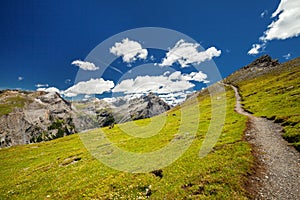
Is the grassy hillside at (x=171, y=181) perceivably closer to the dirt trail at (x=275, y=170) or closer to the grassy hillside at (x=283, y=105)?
the dirt trail at (x=275, y=170)

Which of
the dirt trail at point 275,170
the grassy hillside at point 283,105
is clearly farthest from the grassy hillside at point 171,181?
the grassy hillside at point 283,105

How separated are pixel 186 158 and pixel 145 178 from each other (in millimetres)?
6133

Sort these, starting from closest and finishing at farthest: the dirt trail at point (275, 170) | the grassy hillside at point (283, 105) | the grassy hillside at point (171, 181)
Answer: the dirt trail at point (275, 170)
the grassy hillside at point (171, 181)
the grassy hillside at point (283, 105)

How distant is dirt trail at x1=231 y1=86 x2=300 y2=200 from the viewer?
1323 cm

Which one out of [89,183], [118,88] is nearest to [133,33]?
[118,88]

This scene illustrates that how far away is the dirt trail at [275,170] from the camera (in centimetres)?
1323

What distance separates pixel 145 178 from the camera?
19047mm

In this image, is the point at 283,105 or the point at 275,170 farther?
the point at 283,105

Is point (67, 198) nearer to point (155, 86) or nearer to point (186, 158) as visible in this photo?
point (186, 158)

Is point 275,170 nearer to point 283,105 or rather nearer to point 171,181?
point 171,181

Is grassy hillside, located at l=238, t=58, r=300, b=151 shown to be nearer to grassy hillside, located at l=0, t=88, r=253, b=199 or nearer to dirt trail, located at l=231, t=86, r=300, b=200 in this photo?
dirt trail, located at l=231, t=86, r=300, b=200

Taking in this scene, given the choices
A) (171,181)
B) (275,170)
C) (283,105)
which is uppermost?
(283,105)

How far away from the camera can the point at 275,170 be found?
53.4 ft

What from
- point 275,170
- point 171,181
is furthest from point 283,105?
point 171,181
